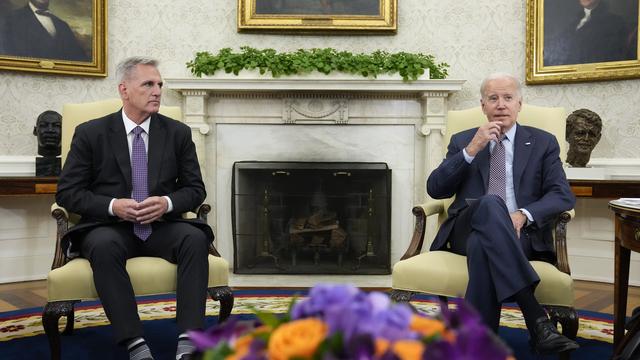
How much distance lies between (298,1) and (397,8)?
0.94m

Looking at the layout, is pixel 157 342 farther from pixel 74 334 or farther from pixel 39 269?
pixel 39 269

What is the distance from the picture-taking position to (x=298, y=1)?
556 centimetres

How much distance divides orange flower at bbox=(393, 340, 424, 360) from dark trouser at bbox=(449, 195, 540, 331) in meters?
1.65

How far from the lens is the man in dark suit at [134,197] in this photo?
2.61 metres

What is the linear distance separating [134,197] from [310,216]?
255cm

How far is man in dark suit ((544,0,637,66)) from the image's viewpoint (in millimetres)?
5004

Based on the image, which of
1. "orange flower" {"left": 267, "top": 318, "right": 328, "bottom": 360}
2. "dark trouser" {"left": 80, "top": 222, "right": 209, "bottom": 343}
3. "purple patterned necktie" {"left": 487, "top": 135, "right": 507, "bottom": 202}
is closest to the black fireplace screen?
"purple patterned necktie" {"left": 487, "top": 135, "right": 507, "bottom": 202}

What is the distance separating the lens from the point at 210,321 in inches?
144

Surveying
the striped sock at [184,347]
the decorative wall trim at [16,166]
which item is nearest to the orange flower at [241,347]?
the striped sock at [184,347]

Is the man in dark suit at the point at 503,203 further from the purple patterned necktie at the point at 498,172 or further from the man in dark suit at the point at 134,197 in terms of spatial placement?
the man in dark suit at the point at 134,197

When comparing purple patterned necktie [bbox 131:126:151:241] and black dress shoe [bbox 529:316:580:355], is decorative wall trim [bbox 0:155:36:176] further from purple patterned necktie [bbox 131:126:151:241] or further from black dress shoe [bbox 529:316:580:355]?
black dress shoe [bbox 529:316:580:355]

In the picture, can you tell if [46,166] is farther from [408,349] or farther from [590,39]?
[590,39]

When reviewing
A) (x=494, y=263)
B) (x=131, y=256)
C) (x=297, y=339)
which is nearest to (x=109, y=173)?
(x=131, y=256)

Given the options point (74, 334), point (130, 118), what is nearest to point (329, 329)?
point (130, 118)
